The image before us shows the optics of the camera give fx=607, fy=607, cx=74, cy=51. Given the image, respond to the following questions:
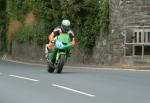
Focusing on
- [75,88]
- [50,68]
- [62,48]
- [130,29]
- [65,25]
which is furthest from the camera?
[130,29]

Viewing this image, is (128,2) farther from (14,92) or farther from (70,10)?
(14,92)

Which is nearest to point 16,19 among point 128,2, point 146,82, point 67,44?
point 128,2

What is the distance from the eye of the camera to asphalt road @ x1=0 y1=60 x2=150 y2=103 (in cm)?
1414

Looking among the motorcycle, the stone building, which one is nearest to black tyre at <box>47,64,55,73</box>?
the motorcycle

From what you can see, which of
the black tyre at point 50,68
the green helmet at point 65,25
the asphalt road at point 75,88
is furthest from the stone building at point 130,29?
the asphalt road at point 75,88

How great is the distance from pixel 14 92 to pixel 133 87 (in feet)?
10.5

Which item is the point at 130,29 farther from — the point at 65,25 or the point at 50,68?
the point at 65,25

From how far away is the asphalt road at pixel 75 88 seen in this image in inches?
557

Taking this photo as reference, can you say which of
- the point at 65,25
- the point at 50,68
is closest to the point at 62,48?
the point at 65,25

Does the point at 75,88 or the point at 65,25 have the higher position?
the point at 65,25

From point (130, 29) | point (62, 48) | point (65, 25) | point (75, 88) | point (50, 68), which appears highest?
point (65, 25)

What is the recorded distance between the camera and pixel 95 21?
31125 millimetres

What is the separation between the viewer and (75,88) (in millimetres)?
16266

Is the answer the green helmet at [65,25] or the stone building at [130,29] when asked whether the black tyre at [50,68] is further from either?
the stone building at [130,29]
